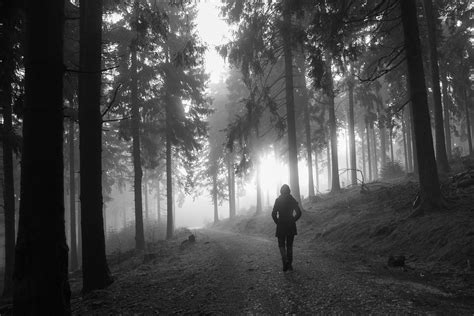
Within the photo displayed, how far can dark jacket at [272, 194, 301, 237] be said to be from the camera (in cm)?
772

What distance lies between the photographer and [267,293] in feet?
19.3

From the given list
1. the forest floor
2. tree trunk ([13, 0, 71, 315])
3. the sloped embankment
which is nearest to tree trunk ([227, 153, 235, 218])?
the sloped embankment

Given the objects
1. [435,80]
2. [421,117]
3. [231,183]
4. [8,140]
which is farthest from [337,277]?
[231,183]

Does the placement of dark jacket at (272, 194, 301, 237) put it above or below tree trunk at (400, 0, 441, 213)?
below

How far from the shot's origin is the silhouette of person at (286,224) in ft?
24.6

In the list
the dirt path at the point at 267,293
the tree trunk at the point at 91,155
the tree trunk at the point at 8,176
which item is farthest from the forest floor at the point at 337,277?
the tree trunk at the point at 8,176

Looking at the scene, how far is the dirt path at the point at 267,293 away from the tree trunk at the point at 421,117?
378cm

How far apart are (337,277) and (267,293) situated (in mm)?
1682

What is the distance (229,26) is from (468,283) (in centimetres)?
1549

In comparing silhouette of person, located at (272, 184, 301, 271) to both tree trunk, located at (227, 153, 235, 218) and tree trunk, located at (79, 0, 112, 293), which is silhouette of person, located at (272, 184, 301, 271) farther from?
tree trunk, located at (227, 153, 235, 218)

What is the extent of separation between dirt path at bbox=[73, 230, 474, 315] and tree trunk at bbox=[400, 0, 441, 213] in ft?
12.4

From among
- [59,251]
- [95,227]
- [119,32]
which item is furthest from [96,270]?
[119,32]

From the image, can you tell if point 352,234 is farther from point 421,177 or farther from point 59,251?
point 59,251

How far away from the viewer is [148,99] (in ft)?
59.6
